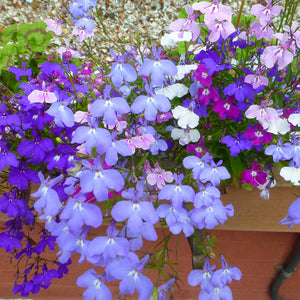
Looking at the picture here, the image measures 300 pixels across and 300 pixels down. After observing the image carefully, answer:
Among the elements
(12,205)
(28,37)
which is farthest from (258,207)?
(28,37)

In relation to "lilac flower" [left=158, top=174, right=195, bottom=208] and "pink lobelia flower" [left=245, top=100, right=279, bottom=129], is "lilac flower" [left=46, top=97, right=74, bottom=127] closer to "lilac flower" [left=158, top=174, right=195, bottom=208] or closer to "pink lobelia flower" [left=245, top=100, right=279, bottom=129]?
"lilac flower" [left=158, top=174, right=195, bottom=208]

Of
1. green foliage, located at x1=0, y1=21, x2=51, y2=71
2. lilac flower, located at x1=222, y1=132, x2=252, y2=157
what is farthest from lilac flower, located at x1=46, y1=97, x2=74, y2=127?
green foliage, located at x1=0, y1=21, x2=51, y2=71

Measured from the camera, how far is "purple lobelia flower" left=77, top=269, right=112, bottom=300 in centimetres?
52

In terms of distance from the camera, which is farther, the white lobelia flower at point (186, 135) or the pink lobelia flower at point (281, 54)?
the white lobelia flower at point (186, 135)

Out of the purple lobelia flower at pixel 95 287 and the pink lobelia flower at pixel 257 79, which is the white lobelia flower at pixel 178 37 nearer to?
the pink lobelia flower at pixel 257 79

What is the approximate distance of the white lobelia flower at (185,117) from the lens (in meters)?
0.66

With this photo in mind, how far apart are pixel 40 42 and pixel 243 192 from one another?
797 millimetres

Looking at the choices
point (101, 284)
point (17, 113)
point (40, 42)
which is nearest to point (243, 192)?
point (101, 284)

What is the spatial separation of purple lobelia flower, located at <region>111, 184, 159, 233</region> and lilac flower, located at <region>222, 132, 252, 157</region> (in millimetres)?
261

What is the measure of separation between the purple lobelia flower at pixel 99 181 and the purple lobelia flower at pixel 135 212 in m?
0.03

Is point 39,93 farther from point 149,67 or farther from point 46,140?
point 149,67

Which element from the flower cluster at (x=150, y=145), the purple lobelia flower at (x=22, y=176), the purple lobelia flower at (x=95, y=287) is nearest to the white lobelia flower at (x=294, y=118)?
the flower cluster at (x=150, y=145)

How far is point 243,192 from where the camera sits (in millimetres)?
863

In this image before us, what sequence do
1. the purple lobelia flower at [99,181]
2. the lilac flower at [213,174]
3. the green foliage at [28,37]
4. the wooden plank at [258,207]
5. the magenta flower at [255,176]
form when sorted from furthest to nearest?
the green foliage at [28,37] < the wooden plank at [258,207] < the magenta flower at [255,176] < the lilac flower at [213,174] < the purple lobelia flower at [99,181]
